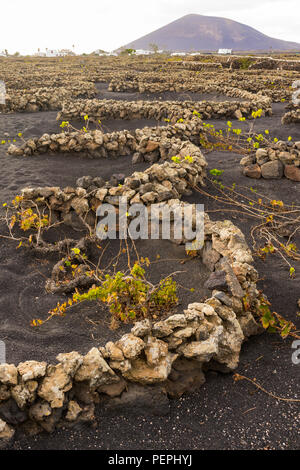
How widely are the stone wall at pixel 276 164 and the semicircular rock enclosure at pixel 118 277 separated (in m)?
0.03

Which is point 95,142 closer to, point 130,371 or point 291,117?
point 130,371

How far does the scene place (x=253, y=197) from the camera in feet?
22.9

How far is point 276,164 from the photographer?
7660 millimetres

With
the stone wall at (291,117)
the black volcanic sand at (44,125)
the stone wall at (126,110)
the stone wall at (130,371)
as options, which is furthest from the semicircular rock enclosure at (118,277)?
the stone wall at (291,117)

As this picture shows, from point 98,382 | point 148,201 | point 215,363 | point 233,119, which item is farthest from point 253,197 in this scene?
point 233,119

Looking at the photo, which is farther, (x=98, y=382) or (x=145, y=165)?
(x=145, y=165)

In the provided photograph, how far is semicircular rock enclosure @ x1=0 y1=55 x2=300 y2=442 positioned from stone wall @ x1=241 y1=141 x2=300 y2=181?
0.09ft

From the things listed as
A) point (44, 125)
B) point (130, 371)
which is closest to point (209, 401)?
point (130, 371)

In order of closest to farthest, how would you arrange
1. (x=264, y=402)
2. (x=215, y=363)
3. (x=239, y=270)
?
1. (x=264, y=402)
2. (x=215, y=363)
3. (x=239, y=270)

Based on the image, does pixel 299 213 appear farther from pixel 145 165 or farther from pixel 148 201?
pixel 145 165

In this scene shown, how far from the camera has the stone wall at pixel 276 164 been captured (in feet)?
25.1

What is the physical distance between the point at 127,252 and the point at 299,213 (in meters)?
3.54

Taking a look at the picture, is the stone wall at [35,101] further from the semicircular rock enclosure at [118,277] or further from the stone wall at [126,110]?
the semicircular rock enclosure at [118,277]
